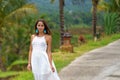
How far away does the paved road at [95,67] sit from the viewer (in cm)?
880

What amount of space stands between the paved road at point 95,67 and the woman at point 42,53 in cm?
191

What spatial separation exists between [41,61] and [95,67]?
342 cm

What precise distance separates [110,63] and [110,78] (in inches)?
80.5

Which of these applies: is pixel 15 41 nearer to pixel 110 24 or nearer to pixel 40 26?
pixel 110 24

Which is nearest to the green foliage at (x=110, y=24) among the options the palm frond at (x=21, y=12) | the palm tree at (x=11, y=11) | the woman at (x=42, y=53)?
the palm tree at (x=11, y=11)

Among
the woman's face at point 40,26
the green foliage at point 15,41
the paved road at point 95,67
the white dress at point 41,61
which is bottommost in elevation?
the green foliage at point 15,41

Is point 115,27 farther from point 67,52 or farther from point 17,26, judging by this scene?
point 67,52

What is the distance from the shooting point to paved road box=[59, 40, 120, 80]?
8.80 metres

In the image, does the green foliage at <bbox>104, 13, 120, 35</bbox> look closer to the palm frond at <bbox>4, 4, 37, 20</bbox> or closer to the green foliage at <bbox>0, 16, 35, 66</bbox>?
the palm frond at <bbox>4, 4, 37, 20</bbox>

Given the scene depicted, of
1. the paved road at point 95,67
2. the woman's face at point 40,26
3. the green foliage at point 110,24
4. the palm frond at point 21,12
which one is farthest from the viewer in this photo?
the green foliage at point 110,24

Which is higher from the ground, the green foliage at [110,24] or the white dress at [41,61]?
the white dress at [41,61]

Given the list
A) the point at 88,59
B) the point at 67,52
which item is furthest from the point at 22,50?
the point at 88,59

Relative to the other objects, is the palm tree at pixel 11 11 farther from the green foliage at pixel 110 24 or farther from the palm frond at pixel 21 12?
the green foliage at pixel 110 24

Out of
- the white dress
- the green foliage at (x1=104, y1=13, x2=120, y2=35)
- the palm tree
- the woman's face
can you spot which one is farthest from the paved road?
the green foliage at (x1=104, y1=13, x2=120, y2=35)
